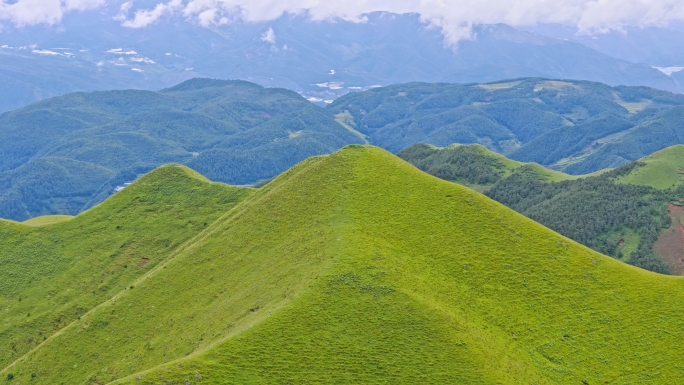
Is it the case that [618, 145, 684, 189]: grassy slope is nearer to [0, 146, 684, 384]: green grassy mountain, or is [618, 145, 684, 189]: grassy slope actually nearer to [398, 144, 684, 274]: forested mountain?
[398, 144, 684, 274]: forested mountain

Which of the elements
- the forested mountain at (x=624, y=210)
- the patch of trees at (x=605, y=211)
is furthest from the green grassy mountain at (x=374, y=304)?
the patch of trees at (x=605, y=211)

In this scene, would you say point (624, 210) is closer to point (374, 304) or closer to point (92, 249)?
point (374, 304)

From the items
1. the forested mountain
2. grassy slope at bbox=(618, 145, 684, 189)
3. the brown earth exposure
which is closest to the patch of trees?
the forested mountain

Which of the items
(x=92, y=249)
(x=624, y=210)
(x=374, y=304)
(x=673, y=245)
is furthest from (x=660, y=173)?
(x=92, y=249)

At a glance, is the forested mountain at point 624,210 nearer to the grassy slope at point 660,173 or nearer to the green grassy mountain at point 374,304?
the grassy slope at point 660,173

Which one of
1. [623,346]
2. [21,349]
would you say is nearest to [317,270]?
[623,346]

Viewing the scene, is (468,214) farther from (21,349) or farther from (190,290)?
(21,349)
